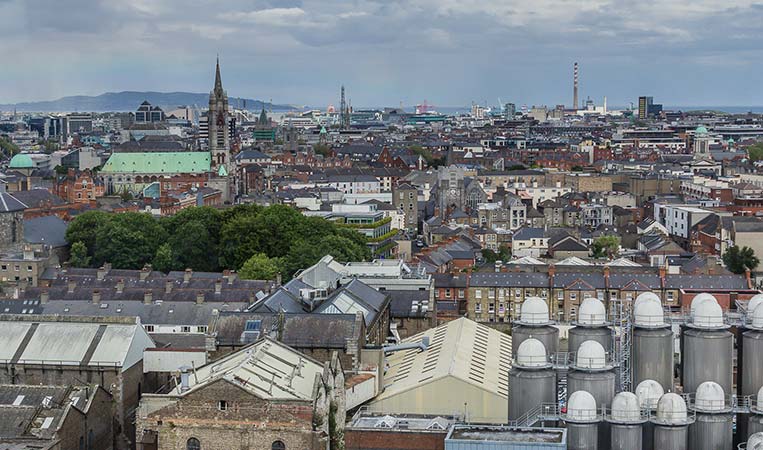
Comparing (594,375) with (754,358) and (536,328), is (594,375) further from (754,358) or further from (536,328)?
(754,358)

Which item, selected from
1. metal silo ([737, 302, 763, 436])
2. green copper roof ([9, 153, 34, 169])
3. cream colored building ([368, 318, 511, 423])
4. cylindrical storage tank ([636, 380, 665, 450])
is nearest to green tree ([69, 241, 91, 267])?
cream colored building ([368, 318, 511, 423])

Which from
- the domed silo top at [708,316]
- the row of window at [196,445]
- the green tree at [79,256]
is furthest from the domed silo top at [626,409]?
the green tree at [79,256]

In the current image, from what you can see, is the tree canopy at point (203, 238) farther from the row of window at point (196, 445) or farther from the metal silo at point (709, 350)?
the metal silo at point (709, 350)

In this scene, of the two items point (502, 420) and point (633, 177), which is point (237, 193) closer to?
point (633, 177)

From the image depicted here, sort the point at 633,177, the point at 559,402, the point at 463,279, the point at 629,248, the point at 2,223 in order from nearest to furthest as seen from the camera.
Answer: the point at 559,402
the point at 463,279
the point at 2,223
the point at 629,248
the point at 633,177

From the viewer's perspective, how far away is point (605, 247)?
10406 centimetres

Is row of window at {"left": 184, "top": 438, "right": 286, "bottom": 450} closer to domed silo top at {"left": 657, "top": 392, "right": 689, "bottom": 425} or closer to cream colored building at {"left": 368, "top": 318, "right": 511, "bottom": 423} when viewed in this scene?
cream colored building at {"left": 368, "top": 318, "right": 511, "bottom": 423}

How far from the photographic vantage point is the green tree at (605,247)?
331 feet

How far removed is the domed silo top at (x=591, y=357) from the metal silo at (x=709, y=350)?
3.06 meters

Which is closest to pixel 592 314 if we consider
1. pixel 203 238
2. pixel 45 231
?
pixel 203 238

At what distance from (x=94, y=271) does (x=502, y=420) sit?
4400 cm

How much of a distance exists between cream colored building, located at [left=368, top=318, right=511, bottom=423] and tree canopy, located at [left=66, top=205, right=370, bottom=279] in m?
35.1

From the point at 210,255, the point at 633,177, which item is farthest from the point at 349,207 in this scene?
the point at 633,177

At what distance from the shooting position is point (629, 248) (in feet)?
359
